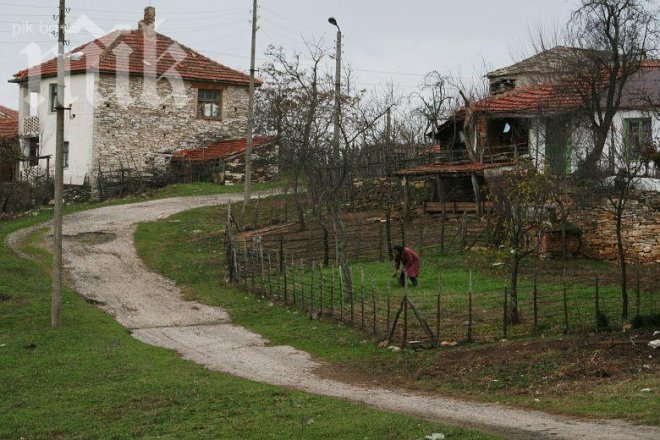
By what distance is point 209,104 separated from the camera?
5112cm

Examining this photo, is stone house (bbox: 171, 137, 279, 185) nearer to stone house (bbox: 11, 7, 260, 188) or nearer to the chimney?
stone house (bbox: 11, 7, 260, 188)

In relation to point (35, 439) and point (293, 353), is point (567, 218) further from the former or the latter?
point (35, 439)

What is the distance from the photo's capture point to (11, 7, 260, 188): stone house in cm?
4788

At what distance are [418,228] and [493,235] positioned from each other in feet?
15.7

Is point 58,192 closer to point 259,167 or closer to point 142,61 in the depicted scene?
point 259,167

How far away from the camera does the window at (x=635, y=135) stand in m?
24.7

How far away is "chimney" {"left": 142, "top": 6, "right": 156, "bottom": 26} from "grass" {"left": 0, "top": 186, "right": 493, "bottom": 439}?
101ft

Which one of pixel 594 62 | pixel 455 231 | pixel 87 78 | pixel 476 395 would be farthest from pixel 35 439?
pixel 87 78

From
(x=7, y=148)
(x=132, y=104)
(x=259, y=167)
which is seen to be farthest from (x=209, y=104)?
(x=7, y=148)

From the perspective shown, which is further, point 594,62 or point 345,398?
point 594,62

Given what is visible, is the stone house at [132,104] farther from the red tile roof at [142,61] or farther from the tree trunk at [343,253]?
the tree trunk at [343,253]

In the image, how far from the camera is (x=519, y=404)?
562 inches

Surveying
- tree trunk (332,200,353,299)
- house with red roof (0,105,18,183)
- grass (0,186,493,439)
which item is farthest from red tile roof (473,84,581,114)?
house with red roof (0,105,18,183)

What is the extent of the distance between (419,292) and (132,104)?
27.6m
